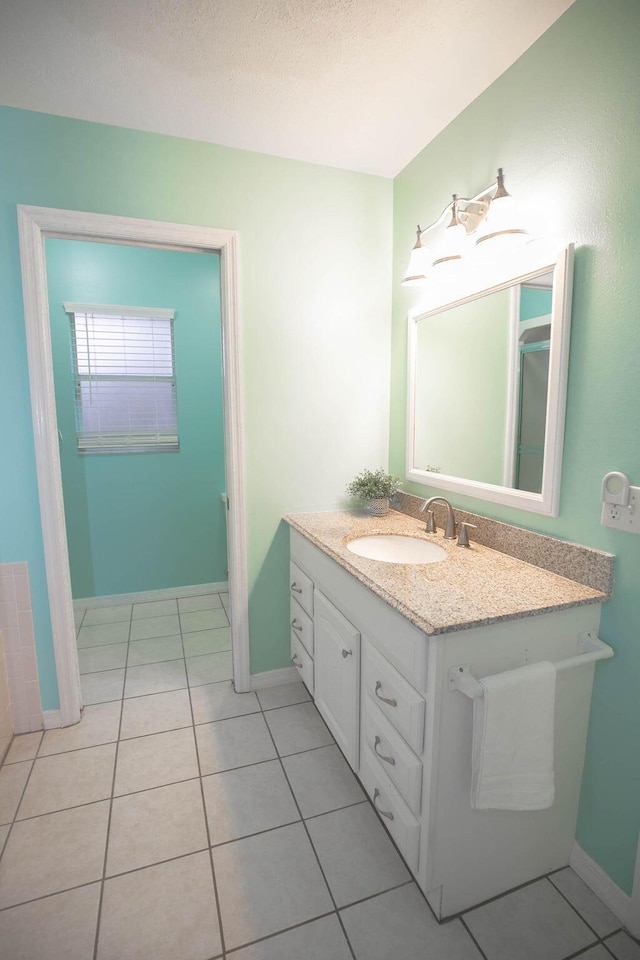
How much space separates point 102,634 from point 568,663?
8.54 ft

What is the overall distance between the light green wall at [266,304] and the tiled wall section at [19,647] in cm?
3

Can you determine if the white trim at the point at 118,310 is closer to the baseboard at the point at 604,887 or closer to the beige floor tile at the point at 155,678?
the beige floor tile at the point at 155,678

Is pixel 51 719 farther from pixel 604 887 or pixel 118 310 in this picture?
pixel 118 310

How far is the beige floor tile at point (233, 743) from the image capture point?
1.77m

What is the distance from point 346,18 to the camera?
129 centimetres

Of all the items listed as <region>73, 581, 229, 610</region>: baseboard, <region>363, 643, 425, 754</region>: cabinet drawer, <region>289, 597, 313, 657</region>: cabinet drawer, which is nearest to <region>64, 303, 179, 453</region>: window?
<region>73, 581, 229, 610</region>: baseboard

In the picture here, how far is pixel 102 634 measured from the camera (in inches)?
110

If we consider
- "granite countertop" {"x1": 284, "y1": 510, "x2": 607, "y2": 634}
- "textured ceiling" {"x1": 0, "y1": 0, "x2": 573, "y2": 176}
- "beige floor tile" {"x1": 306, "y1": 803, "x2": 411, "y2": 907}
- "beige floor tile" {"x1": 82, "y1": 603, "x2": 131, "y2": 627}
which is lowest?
"beige floor tile" {"x1": 306, "y1": 803, "x2": 411, "y2": 907}

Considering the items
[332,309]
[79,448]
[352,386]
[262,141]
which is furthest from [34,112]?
[79,448]

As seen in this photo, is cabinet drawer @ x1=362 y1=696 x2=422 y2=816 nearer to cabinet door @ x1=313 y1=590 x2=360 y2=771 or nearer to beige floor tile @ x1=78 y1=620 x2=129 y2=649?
cabinet door @ x1=313 y1=590 x2=360 y2=771

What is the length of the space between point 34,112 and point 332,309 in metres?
1.32

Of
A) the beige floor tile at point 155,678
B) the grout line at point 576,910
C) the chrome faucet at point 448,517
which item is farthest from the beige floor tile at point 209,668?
the grout line at point 576,910

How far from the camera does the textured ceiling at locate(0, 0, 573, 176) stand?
4.16 ft

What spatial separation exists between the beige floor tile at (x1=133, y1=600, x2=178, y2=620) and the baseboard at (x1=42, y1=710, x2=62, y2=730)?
3.36ft
